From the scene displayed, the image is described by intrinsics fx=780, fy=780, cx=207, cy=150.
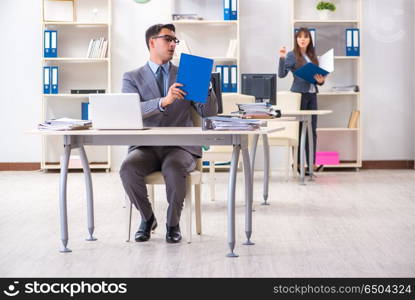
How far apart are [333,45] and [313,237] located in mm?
4335

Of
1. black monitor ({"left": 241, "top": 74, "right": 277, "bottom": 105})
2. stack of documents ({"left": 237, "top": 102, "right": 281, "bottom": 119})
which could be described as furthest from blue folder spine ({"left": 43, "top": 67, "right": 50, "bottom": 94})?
stack of documents ({"left": 237, "top": 102, "right": 281, "bottom": 119})

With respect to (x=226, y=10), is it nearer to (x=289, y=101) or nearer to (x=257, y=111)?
(x=289, y=101)

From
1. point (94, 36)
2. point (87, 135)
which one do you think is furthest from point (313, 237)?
point (94, 36)

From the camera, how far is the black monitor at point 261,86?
20.0 ft

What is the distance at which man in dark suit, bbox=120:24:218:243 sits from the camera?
399 cm

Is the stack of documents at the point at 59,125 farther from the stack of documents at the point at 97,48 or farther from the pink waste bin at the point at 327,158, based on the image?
the pink waste bin at the point at 327,158

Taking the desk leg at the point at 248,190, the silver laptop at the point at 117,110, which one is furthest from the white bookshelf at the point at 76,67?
the silver laptop at the point at 117,110

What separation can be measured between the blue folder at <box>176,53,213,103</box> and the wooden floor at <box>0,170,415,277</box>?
2.59ft

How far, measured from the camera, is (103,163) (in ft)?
27.5

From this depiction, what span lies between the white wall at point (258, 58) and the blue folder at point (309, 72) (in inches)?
41.7

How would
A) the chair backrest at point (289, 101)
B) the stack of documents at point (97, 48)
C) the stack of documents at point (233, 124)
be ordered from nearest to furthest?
the stack of documents at point (233, 124) → the chair backrest at point (289, 101) → the stack of documents at point (97, 48)

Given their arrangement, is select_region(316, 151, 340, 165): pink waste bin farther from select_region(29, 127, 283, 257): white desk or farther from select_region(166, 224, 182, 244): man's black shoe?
select_region(29, 127, 283, 257): white desk

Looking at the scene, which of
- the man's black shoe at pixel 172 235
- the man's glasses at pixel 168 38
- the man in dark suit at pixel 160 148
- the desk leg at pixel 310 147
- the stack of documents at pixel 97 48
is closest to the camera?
the man in dark suit at pixel 160 148

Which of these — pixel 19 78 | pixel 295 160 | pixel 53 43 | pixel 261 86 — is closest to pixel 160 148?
pixel 261 86
